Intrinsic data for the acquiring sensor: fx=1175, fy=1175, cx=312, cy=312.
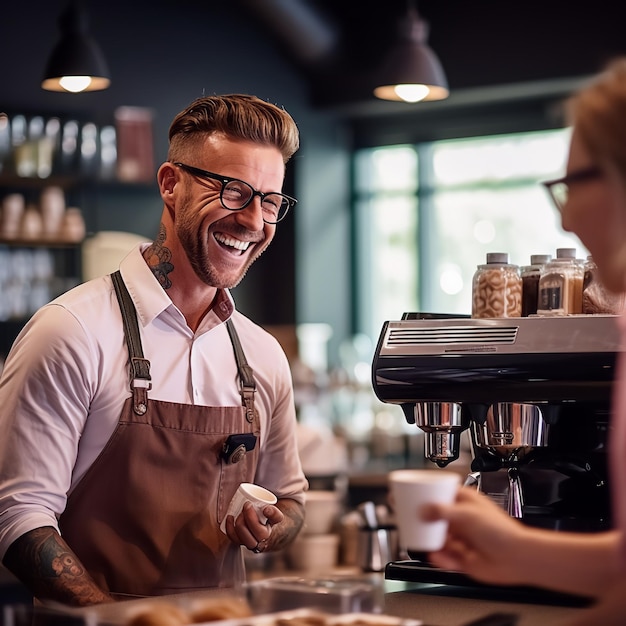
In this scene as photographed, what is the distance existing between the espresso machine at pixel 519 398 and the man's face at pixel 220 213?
43 centimetres

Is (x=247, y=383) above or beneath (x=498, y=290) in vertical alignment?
beneath

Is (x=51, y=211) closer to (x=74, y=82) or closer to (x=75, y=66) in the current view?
(x=74, y=82)

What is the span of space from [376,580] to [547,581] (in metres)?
0.54

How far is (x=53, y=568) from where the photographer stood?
2.21 meters

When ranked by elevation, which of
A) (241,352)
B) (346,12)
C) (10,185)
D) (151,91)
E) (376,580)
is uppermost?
(346,12)

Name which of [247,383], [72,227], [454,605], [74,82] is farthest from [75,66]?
[454,605]

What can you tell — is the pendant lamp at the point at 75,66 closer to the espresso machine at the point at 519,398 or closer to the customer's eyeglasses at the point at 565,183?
the espresso machine at the point at 519,398

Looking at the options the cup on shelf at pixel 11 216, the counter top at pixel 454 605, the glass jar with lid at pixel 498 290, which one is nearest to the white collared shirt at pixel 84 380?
the counter top at pixel 454 605

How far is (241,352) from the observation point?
104 inches

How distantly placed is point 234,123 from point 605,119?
1.30 meters

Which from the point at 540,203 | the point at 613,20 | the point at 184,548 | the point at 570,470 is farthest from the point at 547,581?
the point at 540,203

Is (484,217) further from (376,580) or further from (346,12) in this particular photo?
(376,580)

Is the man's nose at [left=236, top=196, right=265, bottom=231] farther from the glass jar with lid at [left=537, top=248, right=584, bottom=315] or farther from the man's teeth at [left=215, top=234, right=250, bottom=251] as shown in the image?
the glass jar with lid at [left=537, top=248, right=584, bottom=315]

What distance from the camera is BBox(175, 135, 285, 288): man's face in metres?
2.54
